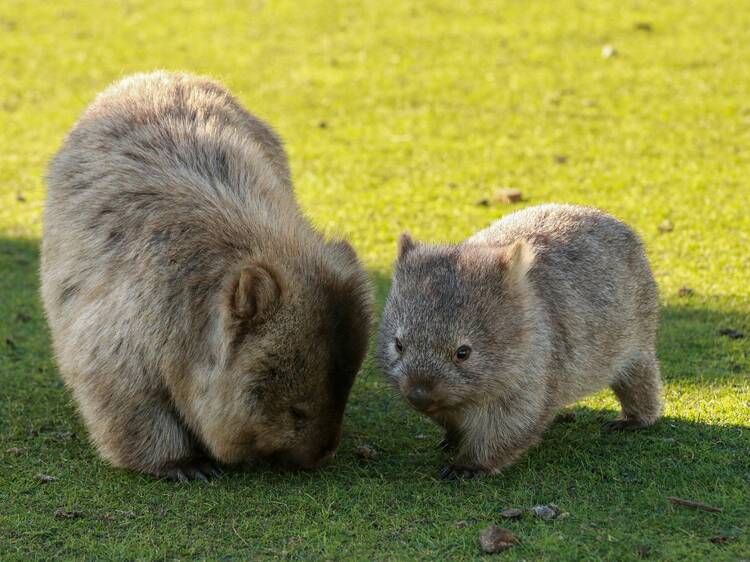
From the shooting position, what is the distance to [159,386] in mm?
5094

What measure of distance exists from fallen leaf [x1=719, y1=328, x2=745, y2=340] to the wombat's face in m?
2.85

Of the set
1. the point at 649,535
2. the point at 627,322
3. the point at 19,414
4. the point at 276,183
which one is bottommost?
the point at 19,414

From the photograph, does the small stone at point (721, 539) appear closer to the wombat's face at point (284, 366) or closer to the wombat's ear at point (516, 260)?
the wombat's ear at point (516, 260)

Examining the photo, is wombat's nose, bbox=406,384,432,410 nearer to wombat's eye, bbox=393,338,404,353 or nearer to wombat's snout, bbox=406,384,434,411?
wombat's snout, bbox=406,384,434,411

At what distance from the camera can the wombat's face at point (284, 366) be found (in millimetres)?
4824

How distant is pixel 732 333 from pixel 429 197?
3.45 m

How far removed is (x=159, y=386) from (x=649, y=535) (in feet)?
7.56

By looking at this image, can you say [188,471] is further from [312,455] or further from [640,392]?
[640,392]

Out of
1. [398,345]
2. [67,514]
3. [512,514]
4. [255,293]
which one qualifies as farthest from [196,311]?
[512,514]

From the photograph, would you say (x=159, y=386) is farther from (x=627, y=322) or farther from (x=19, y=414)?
(x=627, y=322)

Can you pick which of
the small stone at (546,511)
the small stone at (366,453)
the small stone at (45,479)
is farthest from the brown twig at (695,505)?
the small stone at (45,479)

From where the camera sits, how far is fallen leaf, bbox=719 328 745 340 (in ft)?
22.1

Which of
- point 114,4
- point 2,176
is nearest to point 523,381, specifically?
point 2,176

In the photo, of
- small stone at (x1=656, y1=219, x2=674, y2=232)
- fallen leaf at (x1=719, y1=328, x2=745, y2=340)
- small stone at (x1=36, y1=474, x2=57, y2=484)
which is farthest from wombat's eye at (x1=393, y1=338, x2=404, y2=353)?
small stone at (x1=656, y1=219, x2=674, y2=232)
